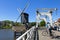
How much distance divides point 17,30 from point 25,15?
1288cm

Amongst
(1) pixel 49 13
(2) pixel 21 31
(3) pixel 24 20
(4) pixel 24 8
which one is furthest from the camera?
(4) pixel 24 8

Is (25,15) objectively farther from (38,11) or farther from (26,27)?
(26,27)

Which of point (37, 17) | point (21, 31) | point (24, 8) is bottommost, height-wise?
point (21, 31)

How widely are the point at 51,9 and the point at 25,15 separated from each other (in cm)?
880

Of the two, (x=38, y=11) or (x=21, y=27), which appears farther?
(x=38, y=11)

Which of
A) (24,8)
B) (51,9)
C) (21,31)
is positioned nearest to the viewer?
(21,31)

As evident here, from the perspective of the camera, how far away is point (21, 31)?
127 feet

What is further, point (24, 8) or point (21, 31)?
point (24, 8)

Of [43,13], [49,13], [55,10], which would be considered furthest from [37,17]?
[55,10]

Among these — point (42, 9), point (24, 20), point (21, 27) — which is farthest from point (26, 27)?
point (42, 9)

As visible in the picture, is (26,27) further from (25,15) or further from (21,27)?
(25,15)

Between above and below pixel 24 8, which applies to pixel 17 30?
below

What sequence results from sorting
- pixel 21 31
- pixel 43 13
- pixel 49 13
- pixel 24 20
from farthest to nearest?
pixel 43 13 → pixel 49 13 → pixel 24 20 → pixel 21 31

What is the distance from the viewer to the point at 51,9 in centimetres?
5088
